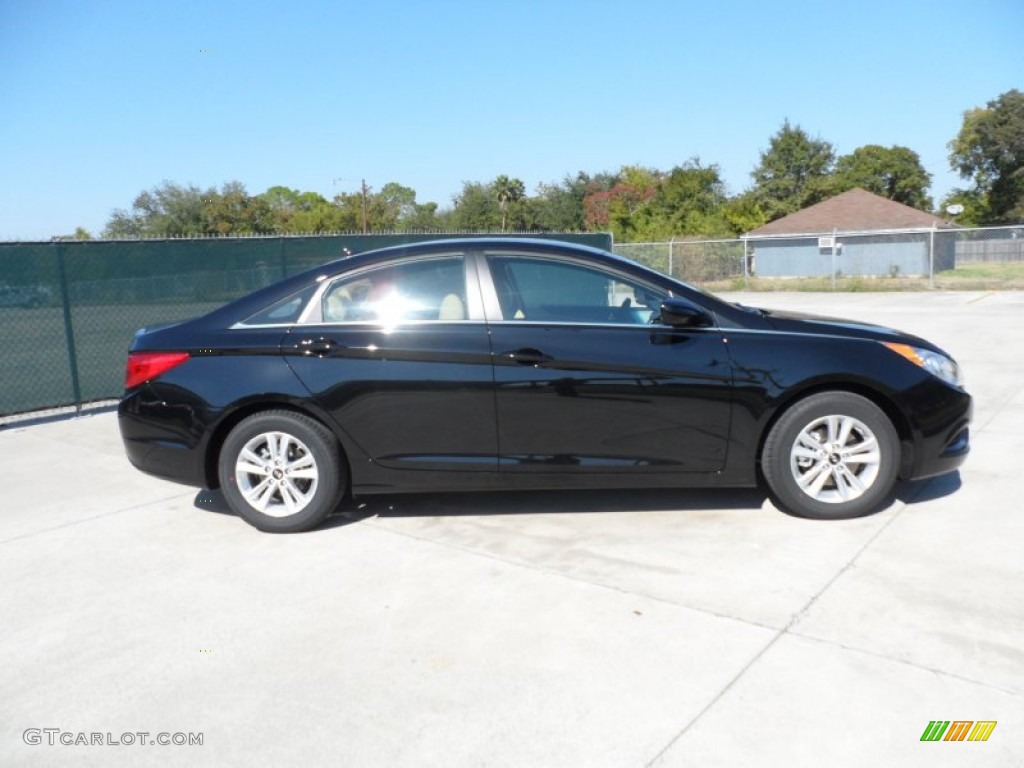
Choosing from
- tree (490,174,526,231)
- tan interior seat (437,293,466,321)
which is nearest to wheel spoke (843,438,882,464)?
tan interior seat (437,293,466,321)

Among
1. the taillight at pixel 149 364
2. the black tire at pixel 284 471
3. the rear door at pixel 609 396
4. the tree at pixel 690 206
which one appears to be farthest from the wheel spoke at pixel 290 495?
the tree at pixel 690 206

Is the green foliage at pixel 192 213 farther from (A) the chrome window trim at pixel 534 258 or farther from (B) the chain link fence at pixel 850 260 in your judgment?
(A) the chrome window trim at pixel 534 258

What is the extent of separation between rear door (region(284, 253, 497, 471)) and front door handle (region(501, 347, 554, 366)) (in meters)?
0.13

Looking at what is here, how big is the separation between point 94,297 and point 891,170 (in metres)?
72.1

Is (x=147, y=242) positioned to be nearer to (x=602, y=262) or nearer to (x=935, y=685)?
(x=602, y=262)

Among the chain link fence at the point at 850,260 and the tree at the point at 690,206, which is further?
the tree at the point at 690,206

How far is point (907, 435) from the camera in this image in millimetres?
4527

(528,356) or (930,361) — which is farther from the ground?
(528,356)

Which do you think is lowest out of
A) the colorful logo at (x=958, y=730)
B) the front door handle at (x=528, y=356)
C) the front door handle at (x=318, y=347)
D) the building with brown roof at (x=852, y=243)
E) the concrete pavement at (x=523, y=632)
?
the colorful logo at (x=958, y=730)

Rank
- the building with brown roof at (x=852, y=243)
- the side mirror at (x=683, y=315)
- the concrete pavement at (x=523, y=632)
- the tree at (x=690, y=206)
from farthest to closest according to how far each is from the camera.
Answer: the tree at (x=690, y=206)
the building with brown roof at (x=852, y=243)
the side mirror at (x=683, y=315)
the concrete pavement at (x=523, y=632)

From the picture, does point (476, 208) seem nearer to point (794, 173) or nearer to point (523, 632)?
point (794, 173)

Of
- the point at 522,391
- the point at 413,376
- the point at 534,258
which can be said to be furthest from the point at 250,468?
the point at 534,258

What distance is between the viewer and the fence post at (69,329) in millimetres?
A: 8508

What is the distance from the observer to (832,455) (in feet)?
14.7
